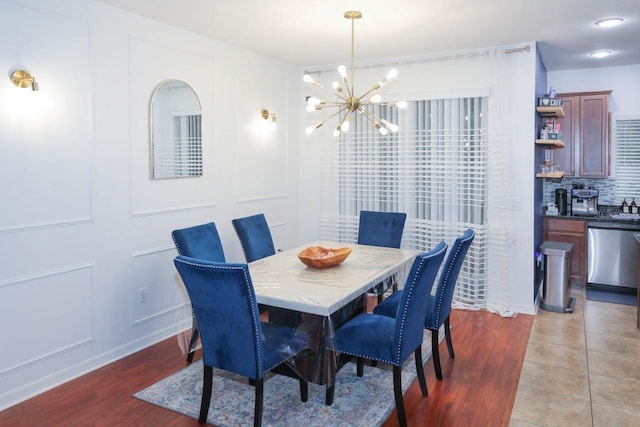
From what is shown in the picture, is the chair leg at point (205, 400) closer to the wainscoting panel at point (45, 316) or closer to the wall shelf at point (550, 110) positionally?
the wainscoting panel at point (45, 316)

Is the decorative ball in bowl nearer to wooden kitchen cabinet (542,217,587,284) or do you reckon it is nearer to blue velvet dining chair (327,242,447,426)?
blue velvet dining chair (327,242,447,426)

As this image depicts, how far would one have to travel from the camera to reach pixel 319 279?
118 inches

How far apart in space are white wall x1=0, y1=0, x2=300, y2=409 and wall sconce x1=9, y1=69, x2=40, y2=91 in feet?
0.13

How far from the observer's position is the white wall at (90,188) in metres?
2.91

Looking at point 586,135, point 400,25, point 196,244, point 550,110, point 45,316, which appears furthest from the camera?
point 586,135

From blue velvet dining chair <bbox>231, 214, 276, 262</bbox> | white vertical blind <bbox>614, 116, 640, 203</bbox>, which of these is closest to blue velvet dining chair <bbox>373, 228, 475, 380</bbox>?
blue velvet dining chair <bbox>231, 214, 276, 262</bbox>

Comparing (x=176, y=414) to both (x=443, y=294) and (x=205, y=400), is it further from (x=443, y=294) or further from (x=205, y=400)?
(x=443, y=294)

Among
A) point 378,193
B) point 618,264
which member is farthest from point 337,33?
point 618,264

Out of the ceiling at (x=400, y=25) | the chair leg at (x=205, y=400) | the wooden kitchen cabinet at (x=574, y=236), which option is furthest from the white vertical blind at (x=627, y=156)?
the chair leg at (x=205, y=400)

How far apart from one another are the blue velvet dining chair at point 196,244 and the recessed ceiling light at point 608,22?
3.39 m

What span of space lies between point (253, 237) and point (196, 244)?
2.28 ft

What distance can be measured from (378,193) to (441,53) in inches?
59.9

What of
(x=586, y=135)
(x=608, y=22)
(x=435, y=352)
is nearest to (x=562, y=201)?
(x=586, y=135)

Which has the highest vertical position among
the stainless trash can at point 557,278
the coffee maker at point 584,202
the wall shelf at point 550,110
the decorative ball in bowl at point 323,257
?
the wall shelf at point 550,110
